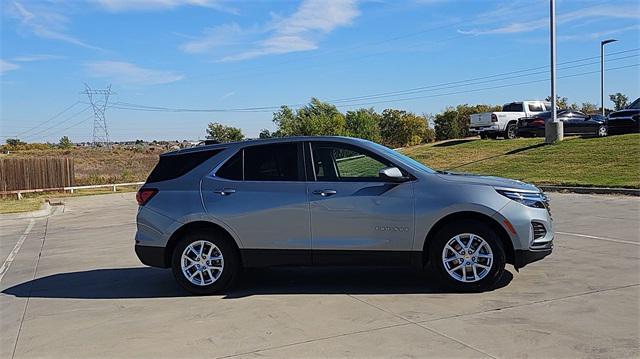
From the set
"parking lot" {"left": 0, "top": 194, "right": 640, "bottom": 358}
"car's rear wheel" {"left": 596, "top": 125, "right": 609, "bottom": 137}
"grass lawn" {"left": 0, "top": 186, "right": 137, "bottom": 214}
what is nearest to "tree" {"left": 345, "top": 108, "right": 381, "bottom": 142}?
"grass lawn" {"left": 0, "top": 186, "right": 137, "bottom": 214}

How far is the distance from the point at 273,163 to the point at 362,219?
1.26 m

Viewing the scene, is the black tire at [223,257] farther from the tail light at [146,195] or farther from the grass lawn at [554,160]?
the grass lawn at [554,160]

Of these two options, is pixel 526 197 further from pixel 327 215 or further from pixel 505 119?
pixel 505 119

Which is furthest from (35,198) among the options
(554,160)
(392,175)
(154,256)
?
(392,175)

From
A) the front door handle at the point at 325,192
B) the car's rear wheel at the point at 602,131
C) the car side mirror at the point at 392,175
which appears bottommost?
the front door handle at the point at 325,192

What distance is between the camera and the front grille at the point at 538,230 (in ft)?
21.4

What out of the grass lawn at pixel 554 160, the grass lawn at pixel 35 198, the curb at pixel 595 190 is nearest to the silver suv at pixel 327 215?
the curb at pixel 595 190

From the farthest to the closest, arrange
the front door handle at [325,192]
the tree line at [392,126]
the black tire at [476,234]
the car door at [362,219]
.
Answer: the tree line at [392,126] < the front door handle at [325,192] < the car door at [362,219] < the black tire at [476,234]

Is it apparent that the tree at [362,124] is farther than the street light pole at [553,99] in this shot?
Yes

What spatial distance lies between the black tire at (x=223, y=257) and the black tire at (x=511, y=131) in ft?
91.1

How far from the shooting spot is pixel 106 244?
11969 mm

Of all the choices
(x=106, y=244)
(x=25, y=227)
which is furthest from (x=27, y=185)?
(x=106, y=244)

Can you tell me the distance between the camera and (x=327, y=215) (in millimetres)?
6660

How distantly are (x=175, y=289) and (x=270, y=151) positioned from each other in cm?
205
